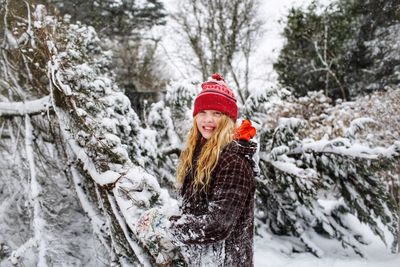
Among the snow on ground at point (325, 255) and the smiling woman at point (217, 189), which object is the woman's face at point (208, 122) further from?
the snow on ground at point (325, 255)

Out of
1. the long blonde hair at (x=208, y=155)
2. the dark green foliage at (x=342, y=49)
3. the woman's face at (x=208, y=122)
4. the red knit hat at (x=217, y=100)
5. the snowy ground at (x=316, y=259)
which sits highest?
the dark green foliage at (x=342, y=49)

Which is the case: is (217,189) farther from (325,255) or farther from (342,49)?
(342,49)

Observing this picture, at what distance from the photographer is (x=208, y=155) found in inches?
73.5

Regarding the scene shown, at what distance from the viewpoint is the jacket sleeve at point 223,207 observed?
66.3 inches

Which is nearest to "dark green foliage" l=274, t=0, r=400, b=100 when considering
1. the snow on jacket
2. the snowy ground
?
the snowy ground

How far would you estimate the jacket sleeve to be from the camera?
168cm

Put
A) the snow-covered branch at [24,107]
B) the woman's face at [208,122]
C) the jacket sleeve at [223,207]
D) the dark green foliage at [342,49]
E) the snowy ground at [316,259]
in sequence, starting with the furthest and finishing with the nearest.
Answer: the dark green foliage at [342,49]
the snowy ground at [316,259]
the snow-covered branch at [24,107]
the woman's face at [208,122]
the jacket sleeve at [223,207]

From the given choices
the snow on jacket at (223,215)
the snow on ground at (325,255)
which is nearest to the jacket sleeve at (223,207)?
the snow on jacket at (223,215)

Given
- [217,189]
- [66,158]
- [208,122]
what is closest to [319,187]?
[66,158]

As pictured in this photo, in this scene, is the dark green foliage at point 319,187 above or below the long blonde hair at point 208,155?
below

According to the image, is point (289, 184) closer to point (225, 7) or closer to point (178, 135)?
point (178, 135)

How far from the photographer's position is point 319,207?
5.27 metres

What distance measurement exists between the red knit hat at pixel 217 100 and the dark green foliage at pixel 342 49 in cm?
1572

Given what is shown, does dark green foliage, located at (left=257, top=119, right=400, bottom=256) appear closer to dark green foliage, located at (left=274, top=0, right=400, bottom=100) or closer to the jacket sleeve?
the jacket sleeve
